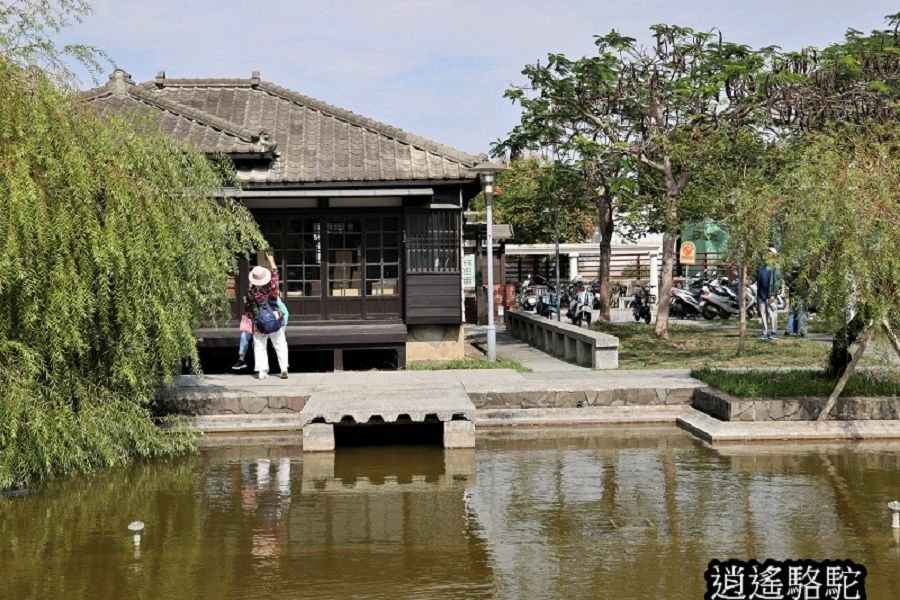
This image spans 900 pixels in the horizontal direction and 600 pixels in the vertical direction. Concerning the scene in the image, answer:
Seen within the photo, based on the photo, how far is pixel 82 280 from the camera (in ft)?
32.9

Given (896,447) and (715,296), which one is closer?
(896,447)

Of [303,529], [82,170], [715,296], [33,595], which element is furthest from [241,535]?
[715,296]

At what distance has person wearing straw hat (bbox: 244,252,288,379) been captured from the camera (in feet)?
50.9

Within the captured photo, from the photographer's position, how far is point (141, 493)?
10.1 metres

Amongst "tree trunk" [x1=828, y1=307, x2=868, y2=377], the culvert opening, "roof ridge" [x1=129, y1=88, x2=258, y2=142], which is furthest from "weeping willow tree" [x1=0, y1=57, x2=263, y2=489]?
"tree trunk" [x1=828, y1=307, x2=868, y2=377]

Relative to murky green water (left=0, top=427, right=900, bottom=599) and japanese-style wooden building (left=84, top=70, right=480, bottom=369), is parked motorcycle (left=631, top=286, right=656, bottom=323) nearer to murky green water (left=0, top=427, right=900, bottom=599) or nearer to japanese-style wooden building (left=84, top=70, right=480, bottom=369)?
japanese-style wooden building (left=84, top=70, right=480, bottom=369)

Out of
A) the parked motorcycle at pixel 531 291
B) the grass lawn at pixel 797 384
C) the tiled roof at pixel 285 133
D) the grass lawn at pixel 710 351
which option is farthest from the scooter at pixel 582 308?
the grass lawn at pixel 797 384

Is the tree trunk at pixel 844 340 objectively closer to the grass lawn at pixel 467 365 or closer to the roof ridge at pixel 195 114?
the grass lawn at pixel 467 365

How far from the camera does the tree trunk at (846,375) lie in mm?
12070

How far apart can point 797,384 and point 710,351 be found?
5760 millimetres

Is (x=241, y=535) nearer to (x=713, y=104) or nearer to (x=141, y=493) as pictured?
(x=141, y=493)

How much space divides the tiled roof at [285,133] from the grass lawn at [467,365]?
3.15 metres

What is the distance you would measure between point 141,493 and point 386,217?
29.3 feet

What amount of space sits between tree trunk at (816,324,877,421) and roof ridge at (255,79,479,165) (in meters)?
7.65
